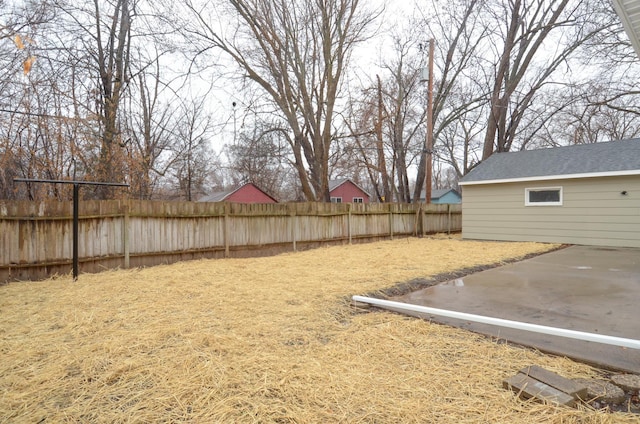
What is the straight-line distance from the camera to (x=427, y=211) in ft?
42.0

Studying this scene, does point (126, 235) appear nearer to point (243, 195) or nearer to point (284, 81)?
point (284, 81)

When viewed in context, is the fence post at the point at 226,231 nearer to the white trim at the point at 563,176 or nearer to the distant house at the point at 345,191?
the white trim at the point at 563,176

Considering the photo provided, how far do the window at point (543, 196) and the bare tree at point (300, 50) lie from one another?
6528 mm

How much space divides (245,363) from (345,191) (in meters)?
29.1

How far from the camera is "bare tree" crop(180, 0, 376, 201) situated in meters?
11.3

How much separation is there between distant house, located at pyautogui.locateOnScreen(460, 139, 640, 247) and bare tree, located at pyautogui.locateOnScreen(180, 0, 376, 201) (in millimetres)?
5507

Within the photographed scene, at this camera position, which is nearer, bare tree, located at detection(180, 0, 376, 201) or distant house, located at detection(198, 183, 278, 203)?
bare tree, located at detection(180, 0, 376, 201)

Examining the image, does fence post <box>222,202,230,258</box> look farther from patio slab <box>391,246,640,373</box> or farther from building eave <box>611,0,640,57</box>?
building eave <box>611,0,640,57</box>

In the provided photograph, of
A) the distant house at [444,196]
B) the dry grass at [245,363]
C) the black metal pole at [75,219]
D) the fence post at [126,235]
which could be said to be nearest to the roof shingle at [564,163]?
the dry grass at [245,363]

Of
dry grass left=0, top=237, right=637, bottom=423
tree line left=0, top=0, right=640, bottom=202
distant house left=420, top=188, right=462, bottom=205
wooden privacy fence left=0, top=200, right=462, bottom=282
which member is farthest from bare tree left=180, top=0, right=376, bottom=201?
distant house left=420, top=188, right=462, bottom=205

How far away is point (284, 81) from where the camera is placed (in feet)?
39.7

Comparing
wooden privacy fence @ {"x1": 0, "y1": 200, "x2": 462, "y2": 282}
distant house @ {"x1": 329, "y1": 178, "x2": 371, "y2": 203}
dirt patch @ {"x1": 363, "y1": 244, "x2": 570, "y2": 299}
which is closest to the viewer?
dirt patch @ {"x1": 363, "y1": 244, "x2": 570, "y2": 299}

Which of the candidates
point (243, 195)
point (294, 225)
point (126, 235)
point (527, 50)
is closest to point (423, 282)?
point (294, 225)

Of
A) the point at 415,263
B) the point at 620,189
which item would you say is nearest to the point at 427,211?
the point at 620,189
